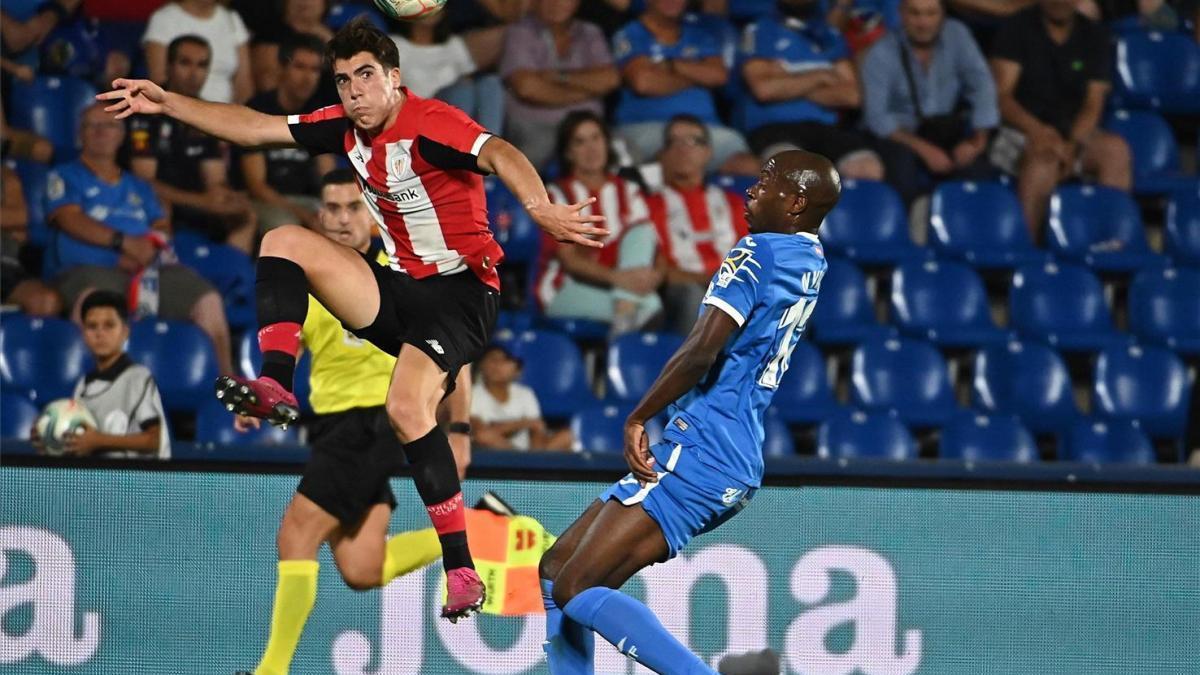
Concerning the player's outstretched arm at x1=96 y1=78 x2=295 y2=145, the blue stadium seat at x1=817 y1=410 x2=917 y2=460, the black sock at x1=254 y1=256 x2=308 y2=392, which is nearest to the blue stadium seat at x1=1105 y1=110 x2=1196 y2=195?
the blue stadium seat at x1=817 y1=410 x2=917 y2=460

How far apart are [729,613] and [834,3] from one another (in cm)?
592

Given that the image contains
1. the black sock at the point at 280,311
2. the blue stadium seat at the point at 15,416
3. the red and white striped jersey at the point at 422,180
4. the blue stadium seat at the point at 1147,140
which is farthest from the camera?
the blue stadium seat at the point at 1147,140

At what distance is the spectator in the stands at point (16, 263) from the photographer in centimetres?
919

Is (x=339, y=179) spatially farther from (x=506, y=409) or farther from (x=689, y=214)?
(x=689, y=214)

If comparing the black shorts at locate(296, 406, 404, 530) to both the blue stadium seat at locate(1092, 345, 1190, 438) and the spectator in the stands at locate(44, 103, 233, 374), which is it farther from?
the blue stadium seat at locate(1092, 345, 1190, 438)

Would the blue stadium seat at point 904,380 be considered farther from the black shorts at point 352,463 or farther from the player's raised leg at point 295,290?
the player's raised leg at point 295,290

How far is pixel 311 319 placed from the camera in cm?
695

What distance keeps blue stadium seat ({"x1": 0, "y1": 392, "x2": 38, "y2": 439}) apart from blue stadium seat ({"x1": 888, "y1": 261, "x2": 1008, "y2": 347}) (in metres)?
4.79

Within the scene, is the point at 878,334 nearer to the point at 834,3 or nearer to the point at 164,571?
the point at 834,3

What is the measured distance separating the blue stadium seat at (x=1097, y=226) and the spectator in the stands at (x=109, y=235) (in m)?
5.06

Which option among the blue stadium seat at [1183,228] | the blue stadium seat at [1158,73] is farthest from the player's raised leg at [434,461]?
the blue stadium seat at [1158,73]

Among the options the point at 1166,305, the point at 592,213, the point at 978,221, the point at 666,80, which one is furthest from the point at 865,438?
the point at 666,80

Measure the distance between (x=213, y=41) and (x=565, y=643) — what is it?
5.70 metres

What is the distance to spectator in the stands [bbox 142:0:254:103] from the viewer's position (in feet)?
33.2
